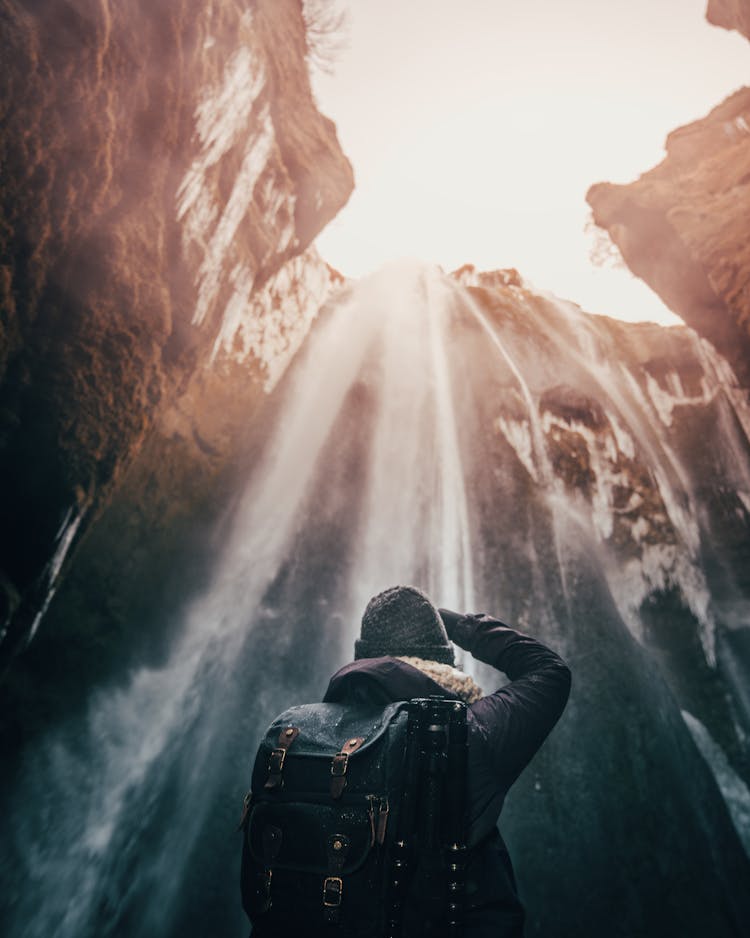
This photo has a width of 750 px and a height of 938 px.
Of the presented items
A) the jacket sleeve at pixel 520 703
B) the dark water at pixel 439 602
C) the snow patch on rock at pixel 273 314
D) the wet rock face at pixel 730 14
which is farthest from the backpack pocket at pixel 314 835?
the wet rock face at pixel 730 14

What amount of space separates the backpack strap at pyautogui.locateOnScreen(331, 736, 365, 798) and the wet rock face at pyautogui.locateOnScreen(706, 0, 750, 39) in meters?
17.1

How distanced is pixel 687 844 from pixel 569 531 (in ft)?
16.6

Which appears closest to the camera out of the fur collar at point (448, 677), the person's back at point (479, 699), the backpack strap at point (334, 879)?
the backpack strap at point (334, 879)

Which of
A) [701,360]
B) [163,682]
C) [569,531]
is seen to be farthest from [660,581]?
[163,682]

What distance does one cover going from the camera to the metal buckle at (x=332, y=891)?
1414 mm

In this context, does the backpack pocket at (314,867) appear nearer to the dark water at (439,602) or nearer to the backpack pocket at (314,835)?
the backpack pocket at (314,835)

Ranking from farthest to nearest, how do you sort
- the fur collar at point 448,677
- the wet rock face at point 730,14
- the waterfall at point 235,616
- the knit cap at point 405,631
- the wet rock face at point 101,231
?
the wet rock face at point 730,14 < the waterfall at point 235,616 < the wet rock face at point 101,231 < the knit cap at point 405,631 < the fur collar at point 448,677

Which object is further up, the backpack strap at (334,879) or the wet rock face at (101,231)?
the wet rock face at (101,231)

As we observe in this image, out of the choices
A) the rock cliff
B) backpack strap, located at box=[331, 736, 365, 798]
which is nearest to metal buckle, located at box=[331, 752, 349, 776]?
backpack strap, located at box=[331, 736, 365, 798]

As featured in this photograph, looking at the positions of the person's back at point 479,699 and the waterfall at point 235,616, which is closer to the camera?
the person's back at point 479,699

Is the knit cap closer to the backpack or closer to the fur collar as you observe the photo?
the fur collar

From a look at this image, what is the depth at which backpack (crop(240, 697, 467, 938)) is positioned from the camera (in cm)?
144

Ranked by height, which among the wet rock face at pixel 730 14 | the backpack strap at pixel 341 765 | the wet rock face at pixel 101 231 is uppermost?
the wet rock face at pixel 730 14

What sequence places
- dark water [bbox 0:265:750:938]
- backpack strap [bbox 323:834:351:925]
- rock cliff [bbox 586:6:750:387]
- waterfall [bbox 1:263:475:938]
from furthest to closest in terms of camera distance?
rock cliff [bbox 586:6:750:387], dark water [bbox 0:265:750:938], waterfall [bbox 1:263:475:938], backpack strap [bbox 323:834:351:925]
